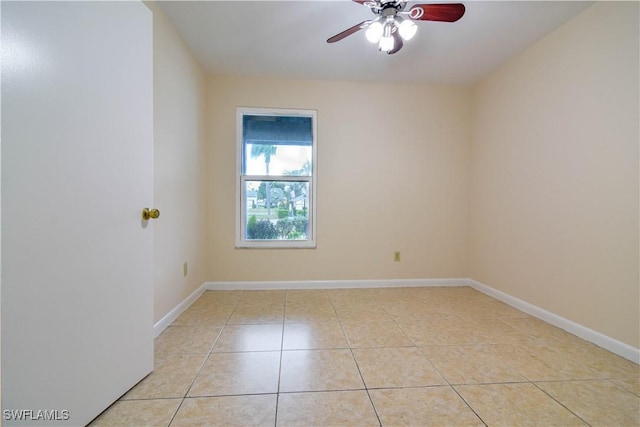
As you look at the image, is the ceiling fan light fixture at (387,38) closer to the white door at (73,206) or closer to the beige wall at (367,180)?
the beige wall at (367,180)

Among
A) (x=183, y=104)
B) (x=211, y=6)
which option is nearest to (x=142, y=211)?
(x=183, y=104)

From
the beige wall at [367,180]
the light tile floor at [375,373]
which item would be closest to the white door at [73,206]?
the light tile floor at [375,373]

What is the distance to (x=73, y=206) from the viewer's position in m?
0.97

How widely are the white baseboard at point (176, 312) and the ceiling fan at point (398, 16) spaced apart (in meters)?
2.42

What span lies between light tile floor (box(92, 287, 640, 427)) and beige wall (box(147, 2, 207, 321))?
46 centimetres

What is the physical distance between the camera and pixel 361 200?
3.01 m

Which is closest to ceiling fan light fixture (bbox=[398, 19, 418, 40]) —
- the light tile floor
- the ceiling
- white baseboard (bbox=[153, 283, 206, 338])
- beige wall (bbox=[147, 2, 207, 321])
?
the ceiling

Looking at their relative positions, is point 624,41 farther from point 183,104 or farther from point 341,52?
point 183,104

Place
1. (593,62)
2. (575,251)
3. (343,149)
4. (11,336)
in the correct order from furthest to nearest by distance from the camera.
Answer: (343,149) → (575,251) → (593,62) → (11,336)

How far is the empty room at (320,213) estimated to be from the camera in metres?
0.95

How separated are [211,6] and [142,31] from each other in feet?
2.57

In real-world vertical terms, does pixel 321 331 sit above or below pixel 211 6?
below

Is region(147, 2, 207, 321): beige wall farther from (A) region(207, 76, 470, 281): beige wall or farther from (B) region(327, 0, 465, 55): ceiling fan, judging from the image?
(B) region(327, 0, 465, 55): ceiling fan

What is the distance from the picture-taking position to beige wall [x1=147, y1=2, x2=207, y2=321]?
186cm
